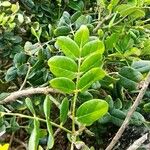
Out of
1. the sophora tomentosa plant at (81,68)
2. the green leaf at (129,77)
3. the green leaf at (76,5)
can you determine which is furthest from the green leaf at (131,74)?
the green leaf at (76,5)

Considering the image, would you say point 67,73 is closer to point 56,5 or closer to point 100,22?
point 100,22

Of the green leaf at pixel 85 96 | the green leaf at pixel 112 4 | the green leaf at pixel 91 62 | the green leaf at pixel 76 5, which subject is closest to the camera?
the green leaf at pixel 91 62

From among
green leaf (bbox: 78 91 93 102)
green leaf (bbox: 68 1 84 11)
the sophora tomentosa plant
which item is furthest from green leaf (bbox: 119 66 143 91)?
green leaf (bbox: 68 1 84 11)

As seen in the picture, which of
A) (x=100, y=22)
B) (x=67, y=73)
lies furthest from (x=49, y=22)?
(x=67, y=73)

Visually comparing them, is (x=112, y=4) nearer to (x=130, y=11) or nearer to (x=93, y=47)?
(x=130, y=11)

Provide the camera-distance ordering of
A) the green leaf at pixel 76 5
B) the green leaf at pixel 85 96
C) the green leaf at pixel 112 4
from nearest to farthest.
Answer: the green leaf at pixel 85 96
the green leaf at pixel 112 4
the green leaf at pixel 76 5

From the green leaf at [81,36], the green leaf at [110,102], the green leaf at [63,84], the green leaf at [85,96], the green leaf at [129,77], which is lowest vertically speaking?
the green leaf at [110,102]

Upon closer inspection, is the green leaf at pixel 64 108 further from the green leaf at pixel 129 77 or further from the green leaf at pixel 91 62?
the green leaf at pixel 129 77
